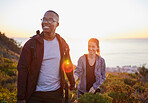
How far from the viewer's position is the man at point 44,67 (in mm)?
2383

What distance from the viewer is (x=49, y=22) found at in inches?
106

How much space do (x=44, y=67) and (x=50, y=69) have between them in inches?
4.4

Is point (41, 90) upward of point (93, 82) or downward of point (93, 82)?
upward

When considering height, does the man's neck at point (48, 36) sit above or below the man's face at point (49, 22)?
below

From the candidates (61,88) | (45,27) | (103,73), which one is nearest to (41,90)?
(61,88)

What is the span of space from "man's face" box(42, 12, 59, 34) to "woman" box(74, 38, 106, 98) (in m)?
1.84

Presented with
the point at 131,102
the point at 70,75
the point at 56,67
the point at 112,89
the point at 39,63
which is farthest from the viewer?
the point at 112,89

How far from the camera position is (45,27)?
2662 mm

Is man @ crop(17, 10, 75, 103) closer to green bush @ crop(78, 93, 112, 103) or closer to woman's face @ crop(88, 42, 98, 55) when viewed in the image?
green bush @ crop(78, 93, 112, 103)

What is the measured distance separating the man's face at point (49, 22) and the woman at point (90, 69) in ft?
6.03

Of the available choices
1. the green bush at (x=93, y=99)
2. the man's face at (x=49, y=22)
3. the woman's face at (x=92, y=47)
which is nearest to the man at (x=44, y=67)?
the man's face at (x=49, y=22)

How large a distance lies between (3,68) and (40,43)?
8856mm

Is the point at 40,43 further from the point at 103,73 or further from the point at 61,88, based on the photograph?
the point at 103,73

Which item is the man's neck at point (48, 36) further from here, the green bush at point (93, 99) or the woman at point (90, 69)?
the woman at point (90, 69)
